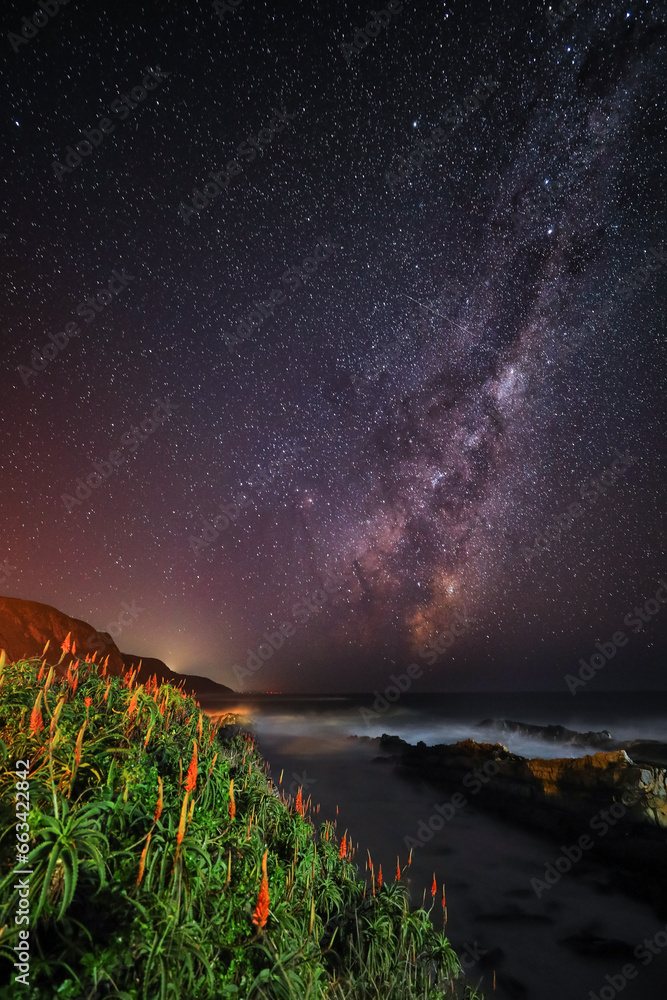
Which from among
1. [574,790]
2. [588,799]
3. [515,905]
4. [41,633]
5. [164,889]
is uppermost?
[41,633]

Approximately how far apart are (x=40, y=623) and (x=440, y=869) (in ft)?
69.3

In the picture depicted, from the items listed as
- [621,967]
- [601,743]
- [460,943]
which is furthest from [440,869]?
[601,743]

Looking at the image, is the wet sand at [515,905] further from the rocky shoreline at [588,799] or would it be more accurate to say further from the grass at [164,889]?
the grass at [164,889]

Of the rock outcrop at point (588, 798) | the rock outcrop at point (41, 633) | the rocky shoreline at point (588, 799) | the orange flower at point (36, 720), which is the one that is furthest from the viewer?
the rock outcrop at point (41, 633)

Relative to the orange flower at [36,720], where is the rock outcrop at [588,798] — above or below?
below

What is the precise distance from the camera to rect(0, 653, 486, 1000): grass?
10.1ft

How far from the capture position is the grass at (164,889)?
122 inches

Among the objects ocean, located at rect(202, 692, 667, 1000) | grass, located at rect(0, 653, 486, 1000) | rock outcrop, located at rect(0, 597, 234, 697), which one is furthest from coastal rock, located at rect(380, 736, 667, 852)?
rock outcrop, located at rect(0, 597, 234, 697)

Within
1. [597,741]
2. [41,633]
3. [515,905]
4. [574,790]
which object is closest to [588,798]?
[574,790]

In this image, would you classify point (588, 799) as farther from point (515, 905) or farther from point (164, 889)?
point (164, 889)

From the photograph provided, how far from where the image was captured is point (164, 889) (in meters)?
3.69

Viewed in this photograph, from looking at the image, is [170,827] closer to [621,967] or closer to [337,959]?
[337,959]

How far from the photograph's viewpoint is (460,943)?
32.7ft

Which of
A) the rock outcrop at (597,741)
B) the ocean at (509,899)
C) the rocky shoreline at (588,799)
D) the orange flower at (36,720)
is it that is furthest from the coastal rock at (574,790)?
the orange flower at (36,720)
